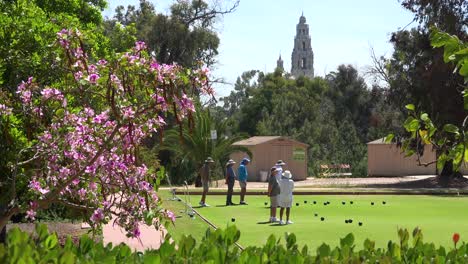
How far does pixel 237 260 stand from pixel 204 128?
36.9m

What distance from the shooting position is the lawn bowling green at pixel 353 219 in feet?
56.2

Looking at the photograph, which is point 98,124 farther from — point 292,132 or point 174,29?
point 292,132

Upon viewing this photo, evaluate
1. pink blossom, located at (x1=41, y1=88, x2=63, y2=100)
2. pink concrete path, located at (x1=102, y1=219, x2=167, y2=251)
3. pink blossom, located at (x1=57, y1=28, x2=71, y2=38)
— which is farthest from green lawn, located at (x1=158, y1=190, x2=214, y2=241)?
pink blossom, located at (x1=57, y1=28, x2=71, y2=38)

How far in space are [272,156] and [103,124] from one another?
143 feet

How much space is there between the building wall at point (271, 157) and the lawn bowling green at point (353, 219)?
736 inches

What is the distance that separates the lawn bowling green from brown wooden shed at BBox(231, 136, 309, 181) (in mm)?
18685

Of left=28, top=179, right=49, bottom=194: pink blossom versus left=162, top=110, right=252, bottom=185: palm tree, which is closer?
left=28, top=179, right=49, bottom=194: pink blossom

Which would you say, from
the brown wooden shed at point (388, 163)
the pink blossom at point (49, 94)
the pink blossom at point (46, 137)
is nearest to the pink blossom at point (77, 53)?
the pink blossom at point (49, 94)

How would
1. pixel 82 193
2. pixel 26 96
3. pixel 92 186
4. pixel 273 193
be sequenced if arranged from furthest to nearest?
pixel 273 193
pixel 82 193
pixel 92 186
pixel 26 96

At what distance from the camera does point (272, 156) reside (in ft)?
170

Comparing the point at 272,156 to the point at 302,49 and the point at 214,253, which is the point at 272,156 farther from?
the point at 302,49

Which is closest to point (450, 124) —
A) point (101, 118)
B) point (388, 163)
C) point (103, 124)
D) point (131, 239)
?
point (101, 118)

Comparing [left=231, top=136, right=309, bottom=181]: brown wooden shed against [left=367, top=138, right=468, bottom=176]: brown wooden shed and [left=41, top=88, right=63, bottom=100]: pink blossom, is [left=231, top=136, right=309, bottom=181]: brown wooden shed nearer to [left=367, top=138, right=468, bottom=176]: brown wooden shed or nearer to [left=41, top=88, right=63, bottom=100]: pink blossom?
[left=367, top=138, right=468, bottom=176]: brown wooden shed

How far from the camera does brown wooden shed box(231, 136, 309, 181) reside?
5180 centimetres
